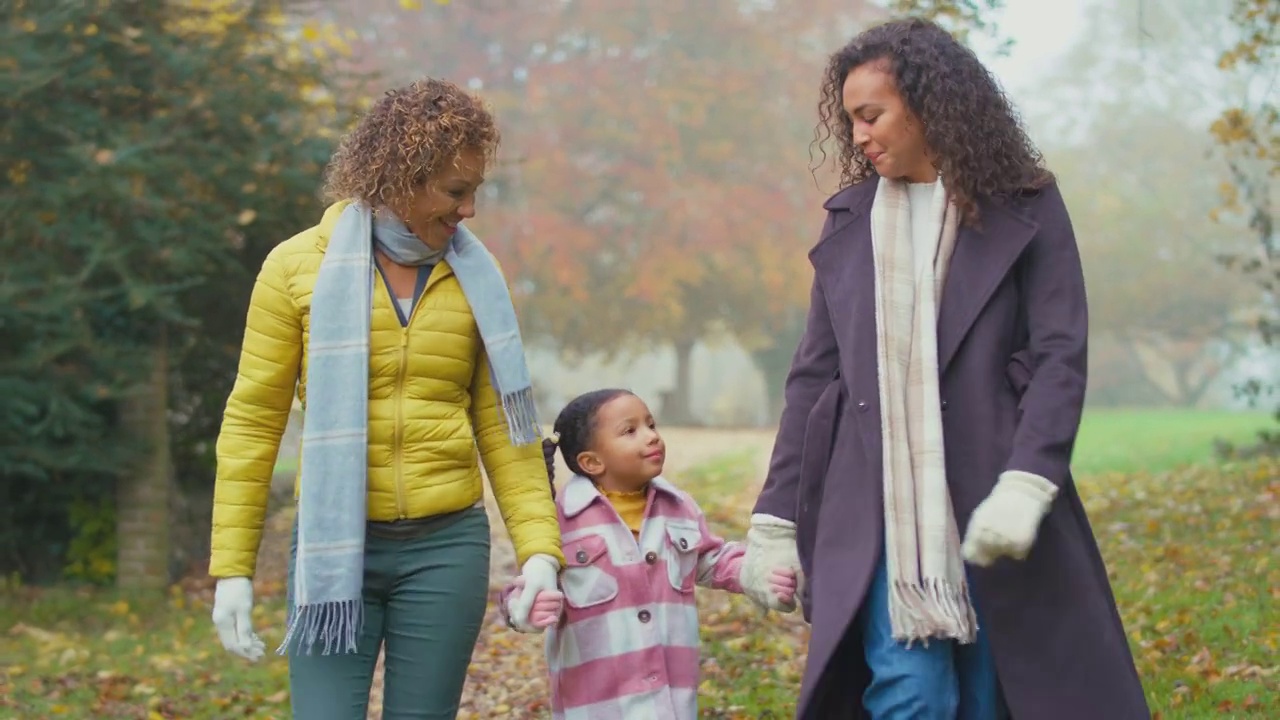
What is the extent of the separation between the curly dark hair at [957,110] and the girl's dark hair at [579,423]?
3.95 feet

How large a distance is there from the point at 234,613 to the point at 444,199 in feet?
3.26

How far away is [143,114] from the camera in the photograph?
10164 mm

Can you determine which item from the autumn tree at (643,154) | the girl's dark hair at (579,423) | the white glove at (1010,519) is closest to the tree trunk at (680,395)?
the autumn tree at (643,154)

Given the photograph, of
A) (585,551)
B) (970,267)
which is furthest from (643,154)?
(970,267)

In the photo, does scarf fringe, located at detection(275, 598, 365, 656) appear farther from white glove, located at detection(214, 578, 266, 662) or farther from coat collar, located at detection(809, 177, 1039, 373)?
coat collar, located at detection(809, 177, 1039, 373)

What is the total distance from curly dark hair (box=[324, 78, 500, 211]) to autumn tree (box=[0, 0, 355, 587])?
612 centimetres

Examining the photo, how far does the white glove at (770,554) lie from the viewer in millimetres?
3525

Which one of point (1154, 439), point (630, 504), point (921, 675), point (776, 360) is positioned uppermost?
point (776, 360)

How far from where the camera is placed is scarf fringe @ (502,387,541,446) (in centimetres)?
361

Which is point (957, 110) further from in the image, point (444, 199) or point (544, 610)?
point (544, 610)

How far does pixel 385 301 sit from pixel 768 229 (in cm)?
2750

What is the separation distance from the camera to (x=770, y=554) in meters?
3.53

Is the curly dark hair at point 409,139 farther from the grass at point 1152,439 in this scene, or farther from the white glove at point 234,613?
the grass at point 1152,439

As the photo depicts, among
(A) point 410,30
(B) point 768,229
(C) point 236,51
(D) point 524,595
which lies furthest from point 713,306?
(D) point 524,595
